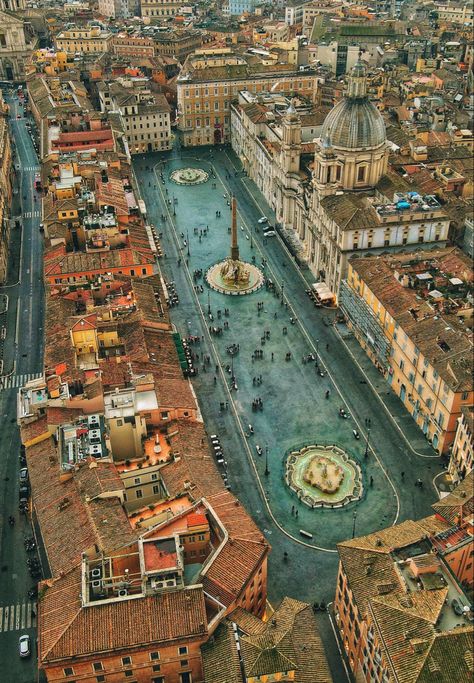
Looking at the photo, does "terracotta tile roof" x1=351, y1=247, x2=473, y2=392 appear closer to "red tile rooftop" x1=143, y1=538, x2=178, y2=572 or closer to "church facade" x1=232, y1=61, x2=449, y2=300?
"church facade" x1=232, y1=61, x2=449, y2=300

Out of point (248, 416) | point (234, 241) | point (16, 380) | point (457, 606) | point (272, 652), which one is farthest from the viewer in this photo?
point (234, 241)

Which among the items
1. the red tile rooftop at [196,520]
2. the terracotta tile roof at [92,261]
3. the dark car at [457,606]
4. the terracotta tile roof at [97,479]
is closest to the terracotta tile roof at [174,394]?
the terracotta tile roof at [97,479]

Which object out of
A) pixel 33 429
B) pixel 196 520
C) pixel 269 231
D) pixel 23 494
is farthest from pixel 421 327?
pixel 269 231

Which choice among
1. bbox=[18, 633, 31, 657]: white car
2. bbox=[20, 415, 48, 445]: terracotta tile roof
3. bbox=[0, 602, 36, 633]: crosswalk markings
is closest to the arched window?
bbox=[20, 415, 48, 445]: terracotta tile roof

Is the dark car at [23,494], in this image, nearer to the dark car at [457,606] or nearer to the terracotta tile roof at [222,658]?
the terracotta tile roof at [222,658]

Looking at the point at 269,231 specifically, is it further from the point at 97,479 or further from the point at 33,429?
the point at 97,479

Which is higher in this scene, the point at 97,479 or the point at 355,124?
the point at 355,124

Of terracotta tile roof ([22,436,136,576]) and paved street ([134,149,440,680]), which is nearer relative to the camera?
terracotta tile roof ([22,436,136,576])
